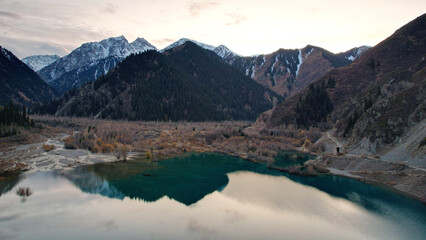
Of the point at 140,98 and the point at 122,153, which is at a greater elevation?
the point at 140,98

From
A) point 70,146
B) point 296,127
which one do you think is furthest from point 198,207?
point 296,127

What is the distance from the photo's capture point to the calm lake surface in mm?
28719

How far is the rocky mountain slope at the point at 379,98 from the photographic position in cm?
5539

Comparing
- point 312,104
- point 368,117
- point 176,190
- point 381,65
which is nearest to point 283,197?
point 176,190

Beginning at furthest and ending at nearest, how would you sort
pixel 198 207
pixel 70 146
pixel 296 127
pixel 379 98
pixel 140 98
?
pixel 140 98, pixel 296 127, pixel 379 98, pixel 70 146, pixel 198 207

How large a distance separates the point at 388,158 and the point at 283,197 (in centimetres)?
2115

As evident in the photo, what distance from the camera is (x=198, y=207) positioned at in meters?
37.1

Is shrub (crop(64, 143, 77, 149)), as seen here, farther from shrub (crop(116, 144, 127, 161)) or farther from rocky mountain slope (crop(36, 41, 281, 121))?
rocky mountain slope (crop(36, 41, 281, 121))

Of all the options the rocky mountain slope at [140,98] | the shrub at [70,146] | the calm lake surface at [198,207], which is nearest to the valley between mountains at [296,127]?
the shrub at [70,146]

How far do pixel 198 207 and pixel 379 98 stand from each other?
6832 cm

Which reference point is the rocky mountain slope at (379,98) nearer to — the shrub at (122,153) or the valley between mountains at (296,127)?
the valley between mountains at (296,127)

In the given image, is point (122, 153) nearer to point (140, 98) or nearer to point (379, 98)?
point (379, 98)

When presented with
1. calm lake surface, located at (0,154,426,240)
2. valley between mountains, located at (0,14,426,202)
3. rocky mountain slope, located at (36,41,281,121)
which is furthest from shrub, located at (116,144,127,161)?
rocky mountain slope, located at (36,41,281,121)

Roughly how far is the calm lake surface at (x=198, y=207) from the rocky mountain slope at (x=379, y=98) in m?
14.8
